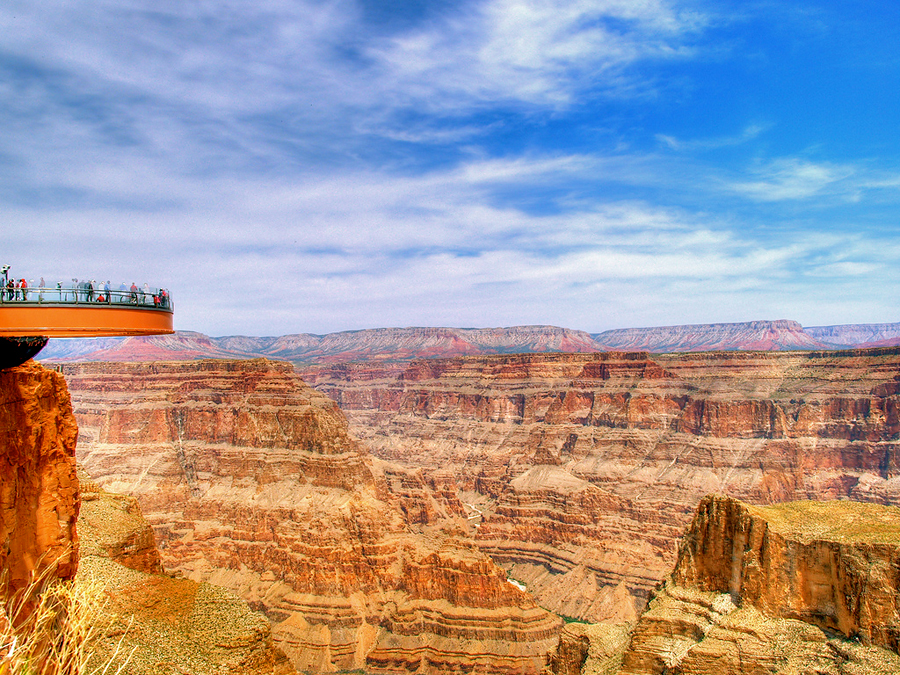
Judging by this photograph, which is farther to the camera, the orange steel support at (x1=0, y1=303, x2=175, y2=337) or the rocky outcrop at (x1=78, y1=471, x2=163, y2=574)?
the rocky outcrop at (x1=78, y1=471, x2=163, y2=574)

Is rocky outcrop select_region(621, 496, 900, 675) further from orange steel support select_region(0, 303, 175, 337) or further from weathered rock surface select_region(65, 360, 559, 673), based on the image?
weathered rock surface select_region(65, 360, 559, 673)

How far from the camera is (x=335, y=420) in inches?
4250

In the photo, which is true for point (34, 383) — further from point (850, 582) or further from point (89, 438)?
point (89, 438)

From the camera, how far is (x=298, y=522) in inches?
3442

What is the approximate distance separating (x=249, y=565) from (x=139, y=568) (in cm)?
4733

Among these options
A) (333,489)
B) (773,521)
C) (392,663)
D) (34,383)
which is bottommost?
(392,663)

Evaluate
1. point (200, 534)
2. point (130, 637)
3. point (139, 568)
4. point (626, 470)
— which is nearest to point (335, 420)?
point (200, 534)

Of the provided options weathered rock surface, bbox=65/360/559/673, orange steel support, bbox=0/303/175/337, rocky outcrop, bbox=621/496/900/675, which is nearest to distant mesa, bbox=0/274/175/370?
orange steel support, bbox=0/303/175/337

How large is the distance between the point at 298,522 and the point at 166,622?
5704 cm

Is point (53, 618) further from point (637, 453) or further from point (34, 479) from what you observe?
point (637, 453)

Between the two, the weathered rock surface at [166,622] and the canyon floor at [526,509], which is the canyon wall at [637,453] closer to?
the canyon floor at [526,509]

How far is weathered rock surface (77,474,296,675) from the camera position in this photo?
92.4 feet

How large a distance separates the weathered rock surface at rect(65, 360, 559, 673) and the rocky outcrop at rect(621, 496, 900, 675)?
34847mm

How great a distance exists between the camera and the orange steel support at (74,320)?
1975cm
